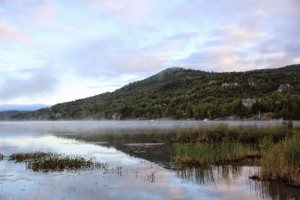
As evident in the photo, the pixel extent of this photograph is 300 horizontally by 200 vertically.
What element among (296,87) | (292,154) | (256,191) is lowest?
(256,191)

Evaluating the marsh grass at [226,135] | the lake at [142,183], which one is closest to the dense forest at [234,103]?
the marsh grass at [226,135]

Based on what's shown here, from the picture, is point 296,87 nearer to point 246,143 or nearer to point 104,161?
point 246,143

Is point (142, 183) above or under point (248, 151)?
under

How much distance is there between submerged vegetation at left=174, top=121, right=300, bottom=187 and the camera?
59.7 ft

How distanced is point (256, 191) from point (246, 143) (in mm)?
20488

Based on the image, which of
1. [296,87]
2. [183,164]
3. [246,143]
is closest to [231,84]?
[296,87]

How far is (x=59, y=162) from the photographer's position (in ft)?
86.5

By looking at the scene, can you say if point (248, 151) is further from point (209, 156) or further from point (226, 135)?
point (226, 135)

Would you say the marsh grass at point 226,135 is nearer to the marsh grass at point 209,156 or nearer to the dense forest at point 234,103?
the marsh grass at point 209,156

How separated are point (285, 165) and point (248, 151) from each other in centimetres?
975

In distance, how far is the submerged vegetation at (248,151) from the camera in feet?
59.7

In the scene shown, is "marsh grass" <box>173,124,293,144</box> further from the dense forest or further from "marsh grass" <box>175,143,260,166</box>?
the dense forest

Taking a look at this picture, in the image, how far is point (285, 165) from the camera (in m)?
18.3

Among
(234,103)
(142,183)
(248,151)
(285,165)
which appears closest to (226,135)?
(248,151)
